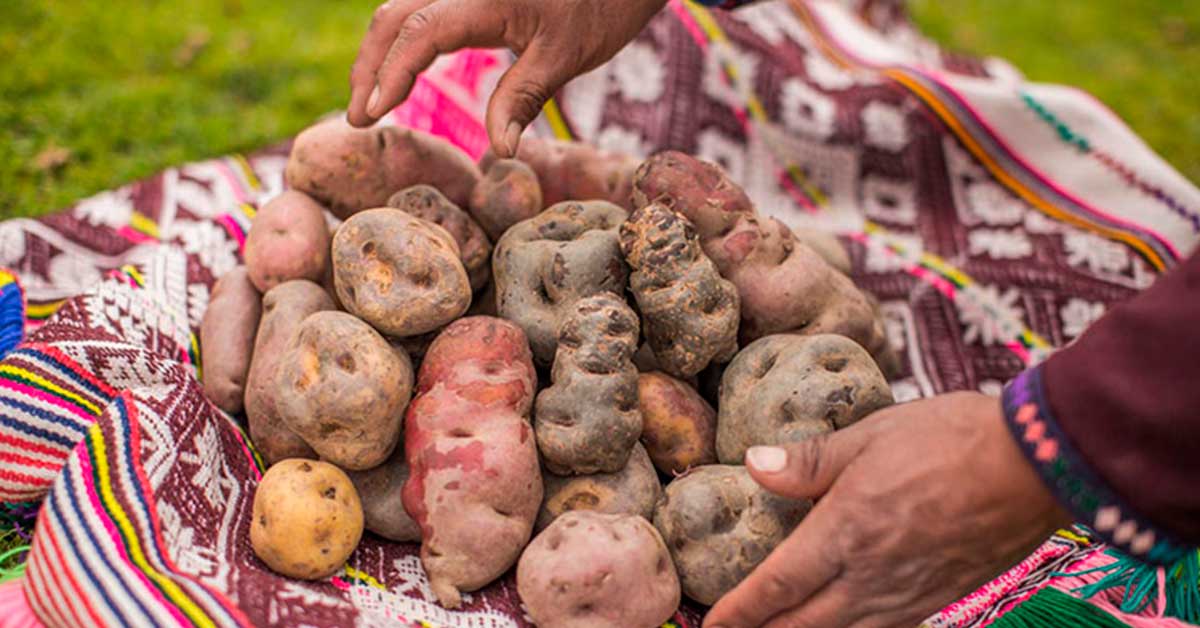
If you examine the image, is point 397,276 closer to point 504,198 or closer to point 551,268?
point 551,268

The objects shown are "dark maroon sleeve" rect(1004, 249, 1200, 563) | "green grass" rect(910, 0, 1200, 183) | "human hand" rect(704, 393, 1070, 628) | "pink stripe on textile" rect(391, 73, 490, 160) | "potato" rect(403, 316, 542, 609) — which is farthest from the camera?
"green grass" rect(910, 0, 1200, 183)

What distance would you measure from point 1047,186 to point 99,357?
7.48 ft

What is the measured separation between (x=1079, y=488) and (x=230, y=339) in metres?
1.31

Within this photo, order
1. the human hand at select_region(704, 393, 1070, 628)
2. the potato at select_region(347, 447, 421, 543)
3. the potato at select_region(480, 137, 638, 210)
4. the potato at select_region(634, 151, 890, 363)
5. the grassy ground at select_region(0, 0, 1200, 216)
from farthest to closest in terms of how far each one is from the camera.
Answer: the grassy ground at select_region(0, 0, 1200, 216)
the potato at select_region(480, 137, 638, 210)
the potato at select_region(634, 151, 890, 363)
the potato at select_region(347, 447, 421, 543)
the human hand at select_region(704, 393, 1070, 628)

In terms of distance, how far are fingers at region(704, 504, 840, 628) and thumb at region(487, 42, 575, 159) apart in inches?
32.4

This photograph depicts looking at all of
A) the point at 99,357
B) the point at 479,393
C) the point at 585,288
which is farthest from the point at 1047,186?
the point at 99,357

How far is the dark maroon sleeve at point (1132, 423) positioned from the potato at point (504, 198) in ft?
3.08

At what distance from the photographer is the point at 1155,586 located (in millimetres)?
1562

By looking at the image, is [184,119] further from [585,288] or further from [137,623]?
[137,623]

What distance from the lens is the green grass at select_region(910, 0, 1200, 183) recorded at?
3.63 meters

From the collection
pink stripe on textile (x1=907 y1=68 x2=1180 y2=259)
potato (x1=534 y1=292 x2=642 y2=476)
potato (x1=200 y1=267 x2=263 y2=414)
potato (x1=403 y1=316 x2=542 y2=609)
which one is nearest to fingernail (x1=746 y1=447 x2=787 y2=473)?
potato (x1=534 y1=292 x2=642 y2=476)

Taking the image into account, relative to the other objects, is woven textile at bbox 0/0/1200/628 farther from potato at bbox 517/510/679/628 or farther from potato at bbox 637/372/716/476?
potato at bbox 637/372/716/476

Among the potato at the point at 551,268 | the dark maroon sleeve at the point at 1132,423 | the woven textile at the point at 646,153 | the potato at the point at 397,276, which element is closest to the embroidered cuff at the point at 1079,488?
the dark maroon sleeve at the point at 1132,423

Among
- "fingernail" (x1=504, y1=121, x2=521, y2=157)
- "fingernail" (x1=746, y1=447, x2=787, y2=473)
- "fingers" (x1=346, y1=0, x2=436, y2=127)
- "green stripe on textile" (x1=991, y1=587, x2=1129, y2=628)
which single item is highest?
"fingers" (x1=346, y1=0, x2=436, y2=127)
